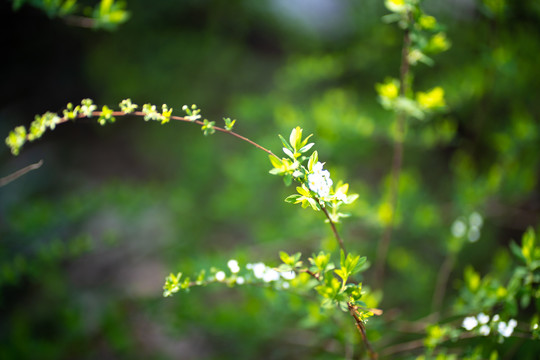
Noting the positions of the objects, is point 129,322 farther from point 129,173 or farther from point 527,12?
point 527,12

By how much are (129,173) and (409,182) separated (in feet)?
7.48

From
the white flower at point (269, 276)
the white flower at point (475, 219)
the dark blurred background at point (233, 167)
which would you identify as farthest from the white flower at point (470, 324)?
the white flower at point (475, 219)

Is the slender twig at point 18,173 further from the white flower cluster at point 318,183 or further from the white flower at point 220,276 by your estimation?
the white flower cluster at point 318,183

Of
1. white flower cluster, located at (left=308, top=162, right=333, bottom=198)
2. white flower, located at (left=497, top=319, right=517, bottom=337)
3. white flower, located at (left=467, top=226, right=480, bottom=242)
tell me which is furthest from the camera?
white flower, located at (left=467, top=226, right=480, bottom=242)

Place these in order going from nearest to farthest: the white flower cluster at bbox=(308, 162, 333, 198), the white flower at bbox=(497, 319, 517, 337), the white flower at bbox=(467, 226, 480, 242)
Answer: the white flower cluster at bbox=(308, 162, 333, 198) → the white flower at bbox=(497, 319, 517, 337) → the white flower at bbox=(467, 226, 480, 242)

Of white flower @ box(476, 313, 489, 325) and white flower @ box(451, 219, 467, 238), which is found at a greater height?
white flower @ box(451, 219, 467, 238)

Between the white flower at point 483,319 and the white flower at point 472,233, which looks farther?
the white flower at point 472,233

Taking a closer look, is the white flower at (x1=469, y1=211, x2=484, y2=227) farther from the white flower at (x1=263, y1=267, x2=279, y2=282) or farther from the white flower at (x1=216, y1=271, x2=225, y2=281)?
the white flower at (x1=216, y1=271, x2=225, y2=281)

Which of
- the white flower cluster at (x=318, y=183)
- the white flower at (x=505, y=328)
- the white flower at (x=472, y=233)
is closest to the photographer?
the white flower cluster at (x=318, y=183)

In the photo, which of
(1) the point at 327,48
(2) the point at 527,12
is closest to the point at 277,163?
(2) the point at 527,12

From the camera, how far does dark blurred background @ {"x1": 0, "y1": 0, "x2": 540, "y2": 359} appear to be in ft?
5.11

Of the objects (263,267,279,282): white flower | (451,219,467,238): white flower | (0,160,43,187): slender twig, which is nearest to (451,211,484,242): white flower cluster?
(451,219,467,238): white flower

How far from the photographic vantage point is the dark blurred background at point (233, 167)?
61.4 inches

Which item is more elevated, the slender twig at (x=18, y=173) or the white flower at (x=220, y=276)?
the slender twig at (x=18, y=173)
